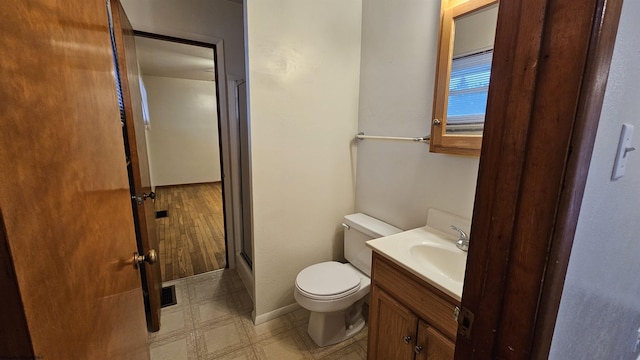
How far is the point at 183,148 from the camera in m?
6.20

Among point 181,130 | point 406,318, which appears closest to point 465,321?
point 406,318

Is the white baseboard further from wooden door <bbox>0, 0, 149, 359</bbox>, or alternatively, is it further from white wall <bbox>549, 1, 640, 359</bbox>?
white wall <bbox>549, 1, 640, 359</bbox>

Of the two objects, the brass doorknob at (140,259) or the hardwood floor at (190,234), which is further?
the hardwood floor at (190,234)

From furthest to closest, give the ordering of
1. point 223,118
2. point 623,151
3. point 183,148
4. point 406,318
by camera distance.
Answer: point 183,148 → point 223,118 → point 406,318 → point 623,151

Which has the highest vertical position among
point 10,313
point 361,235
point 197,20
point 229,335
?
point 197,20

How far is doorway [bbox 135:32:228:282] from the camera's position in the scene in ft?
11.0

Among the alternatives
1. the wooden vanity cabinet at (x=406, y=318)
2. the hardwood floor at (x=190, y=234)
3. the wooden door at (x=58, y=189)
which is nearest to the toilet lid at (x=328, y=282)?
the wooden vanity cabinet at (x=406, y=318)

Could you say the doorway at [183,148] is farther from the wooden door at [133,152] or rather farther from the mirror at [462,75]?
the mirror at [462,75]

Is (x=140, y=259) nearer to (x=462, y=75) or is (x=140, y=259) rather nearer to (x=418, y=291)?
(x=418, y=291)

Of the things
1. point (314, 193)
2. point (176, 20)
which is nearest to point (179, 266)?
point (314, 193)

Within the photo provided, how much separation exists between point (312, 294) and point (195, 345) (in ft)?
2.84

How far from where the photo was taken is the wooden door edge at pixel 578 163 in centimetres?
38

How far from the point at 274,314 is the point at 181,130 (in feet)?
17.7

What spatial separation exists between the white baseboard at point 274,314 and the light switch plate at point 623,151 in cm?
199
